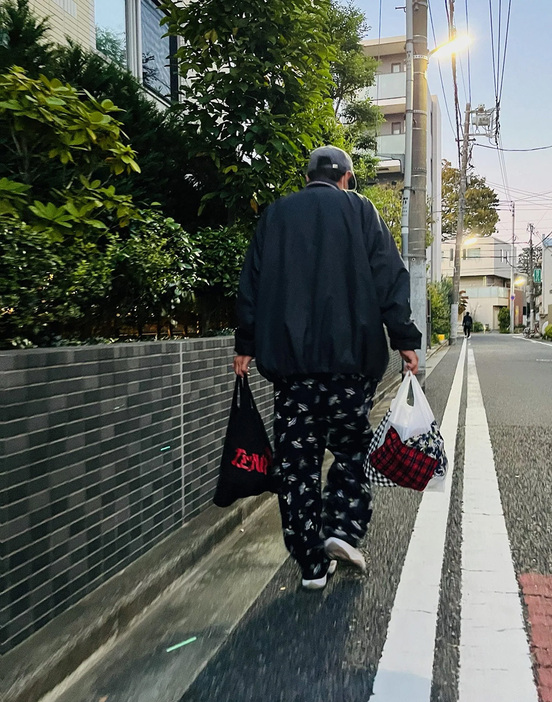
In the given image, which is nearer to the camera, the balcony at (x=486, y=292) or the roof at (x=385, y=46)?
the roof at (x=385, y=46)

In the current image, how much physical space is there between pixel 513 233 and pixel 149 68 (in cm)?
6775

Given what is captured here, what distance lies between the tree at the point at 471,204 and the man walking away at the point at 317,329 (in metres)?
46.7

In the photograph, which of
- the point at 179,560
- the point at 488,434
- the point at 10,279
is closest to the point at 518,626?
the point at 179,560

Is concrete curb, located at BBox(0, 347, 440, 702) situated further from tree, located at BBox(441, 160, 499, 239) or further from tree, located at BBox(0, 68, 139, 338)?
tree, located at BBox(441, 160, 499, 239)

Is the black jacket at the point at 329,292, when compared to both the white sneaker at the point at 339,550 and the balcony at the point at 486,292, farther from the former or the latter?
the balcony at the point at 486,292

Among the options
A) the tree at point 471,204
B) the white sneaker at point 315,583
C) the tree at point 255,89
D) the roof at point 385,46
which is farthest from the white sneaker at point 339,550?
the tree at point 471,204

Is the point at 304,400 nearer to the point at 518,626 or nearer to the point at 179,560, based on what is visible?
the point at 179,560

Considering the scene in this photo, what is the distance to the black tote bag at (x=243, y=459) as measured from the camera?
2762 mm

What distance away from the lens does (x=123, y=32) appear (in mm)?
7883

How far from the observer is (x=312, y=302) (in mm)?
2629

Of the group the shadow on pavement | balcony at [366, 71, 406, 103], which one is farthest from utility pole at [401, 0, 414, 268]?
balcony at [366, 71, 406, 103]

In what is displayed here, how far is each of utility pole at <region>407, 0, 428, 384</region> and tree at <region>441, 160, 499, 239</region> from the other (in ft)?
124

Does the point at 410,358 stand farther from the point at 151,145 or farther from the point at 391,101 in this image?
the point at 391,101

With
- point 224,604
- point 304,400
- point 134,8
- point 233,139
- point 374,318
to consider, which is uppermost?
point 134,8
